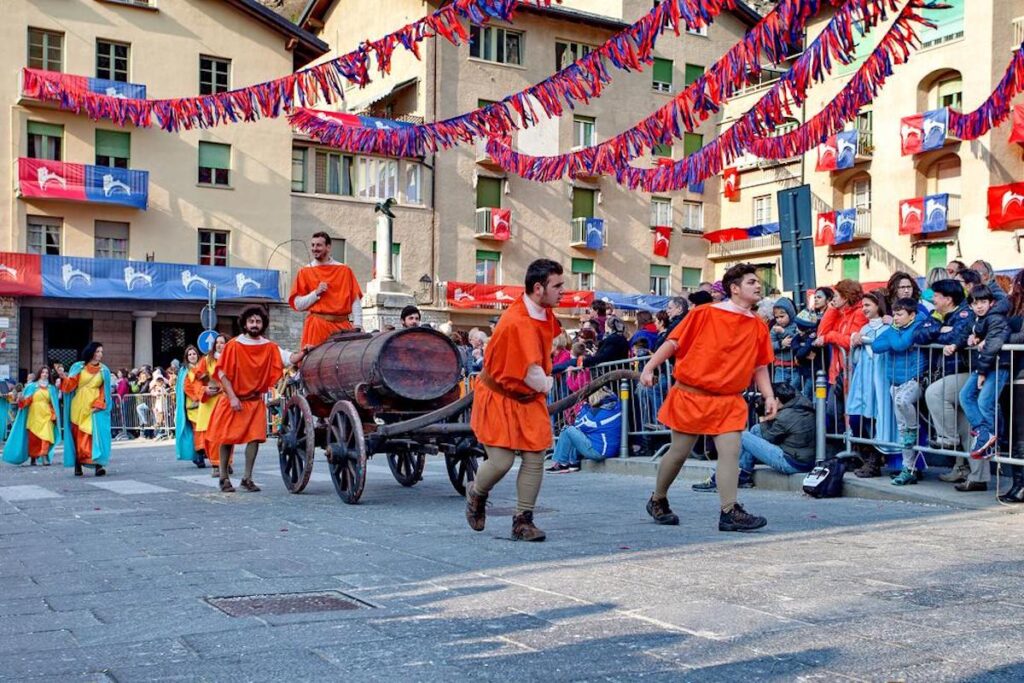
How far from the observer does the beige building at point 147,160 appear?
37.7 metres

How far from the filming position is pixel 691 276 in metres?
52.3

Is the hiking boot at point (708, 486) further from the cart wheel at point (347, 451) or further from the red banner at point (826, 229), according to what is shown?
the red banner at point (826, 229)

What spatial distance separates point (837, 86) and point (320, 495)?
3667 cm

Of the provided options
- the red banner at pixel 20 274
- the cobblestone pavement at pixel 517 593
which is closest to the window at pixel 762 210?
the red banner at pixel 20 274

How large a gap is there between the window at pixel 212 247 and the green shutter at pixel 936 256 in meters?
23.5

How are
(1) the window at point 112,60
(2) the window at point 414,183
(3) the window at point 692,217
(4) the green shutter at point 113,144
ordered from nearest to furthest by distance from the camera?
(4) the green shutter at point 113,144 → (1) the window at point 112,60 → (2) the window at point 414,183 → (3) the window at point 692,217

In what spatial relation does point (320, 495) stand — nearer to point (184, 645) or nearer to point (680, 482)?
point (680, 482)

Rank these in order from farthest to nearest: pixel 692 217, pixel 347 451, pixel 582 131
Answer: pixel 692 217 → pixel 582 131 → pixel 347 451

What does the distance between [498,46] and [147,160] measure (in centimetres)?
1440

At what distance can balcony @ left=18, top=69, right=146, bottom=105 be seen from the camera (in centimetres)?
3653

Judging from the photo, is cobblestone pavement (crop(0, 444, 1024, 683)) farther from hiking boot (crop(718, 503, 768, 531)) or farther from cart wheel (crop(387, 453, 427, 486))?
cart wheel (crop(387, 453, 427, 486))

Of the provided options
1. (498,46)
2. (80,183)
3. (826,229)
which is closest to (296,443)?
(80,183)

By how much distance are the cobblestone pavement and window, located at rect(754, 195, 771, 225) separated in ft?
134

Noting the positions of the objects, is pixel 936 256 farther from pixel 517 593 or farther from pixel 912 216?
pixel 517 593
